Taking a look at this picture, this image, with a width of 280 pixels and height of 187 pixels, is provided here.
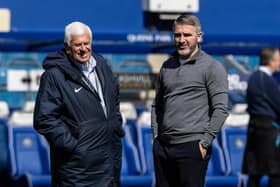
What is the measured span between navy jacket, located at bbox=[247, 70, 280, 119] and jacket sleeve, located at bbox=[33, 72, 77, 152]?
8.59 ft

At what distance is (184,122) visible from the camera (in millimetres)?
5480

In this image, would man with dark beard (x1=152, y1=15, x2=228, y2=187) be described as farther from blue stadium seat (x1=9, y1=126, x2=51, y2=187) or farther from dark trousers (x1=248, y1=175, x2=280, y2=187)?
blue stadium seat (x1=9, y1=126, x2=51, y2=187)

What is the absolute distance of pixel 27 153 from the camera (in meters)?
8.81

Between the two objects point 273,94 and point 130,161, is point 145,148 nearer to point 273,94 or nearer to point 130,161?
point 130,161

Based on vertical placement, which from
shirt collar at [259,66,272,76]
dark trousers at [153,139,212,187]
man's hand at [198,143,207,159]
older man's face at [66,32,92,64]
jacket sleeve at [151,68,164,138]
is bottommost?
dark trousers at [153,139,212,187]

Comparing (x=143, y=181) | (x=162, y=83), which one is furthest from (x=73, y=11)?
(x=162, y=83)

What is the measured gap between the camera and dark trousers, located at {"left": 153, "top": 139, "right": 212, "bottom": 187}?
18.1 ft

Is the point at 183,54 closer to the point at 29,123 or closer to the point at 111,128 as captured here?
the point at 111,128

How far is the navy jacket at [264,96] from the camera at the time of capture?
24.1 feet

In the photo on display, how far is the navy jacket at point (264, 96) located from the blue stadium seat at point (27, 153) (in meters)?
2.38

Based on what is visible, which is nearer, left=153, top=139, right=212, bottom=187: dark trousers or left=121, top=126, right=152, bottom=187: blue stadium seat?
left=153, top=139, right=212, bottom=187: dark trousers

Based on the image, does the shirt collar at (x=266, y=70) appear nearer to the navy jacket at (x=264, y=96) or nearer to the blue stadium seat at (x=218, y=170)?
the navy jacket at (x=264, y=96)

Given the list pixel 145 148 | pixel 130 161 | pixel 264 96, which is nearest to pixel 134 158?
pixel 130 161

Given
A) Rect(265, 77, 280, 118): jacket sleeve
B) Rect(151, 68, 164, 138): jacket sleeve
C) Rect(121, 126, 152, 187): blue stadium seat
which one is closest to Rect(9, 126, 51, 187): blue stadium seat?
Rect(121, 126, 152, 187): blue stadium seat
